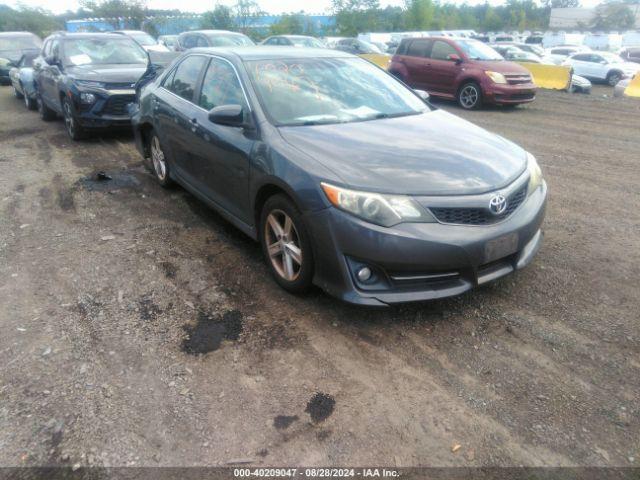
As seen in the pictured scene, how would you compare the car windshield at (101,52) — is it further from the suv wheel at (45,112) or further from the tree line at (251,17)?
the tree line at (251,17)

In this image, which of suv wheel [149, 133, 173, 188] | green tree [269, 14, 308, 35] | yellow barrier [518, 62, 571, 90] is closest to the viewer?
suv wheel [149, 133, 173, 188]

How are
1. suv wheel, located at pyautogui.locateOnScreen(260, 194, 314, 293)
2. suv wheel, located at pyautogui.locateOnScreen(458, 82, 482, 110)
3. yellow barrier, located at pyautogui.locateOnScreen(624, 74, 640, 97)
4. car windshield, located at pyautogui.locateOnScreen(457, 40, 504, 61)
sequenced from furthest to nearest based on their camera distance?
1. yellow barrier, located at pyautogui.locateOnScreen(624, 74, 640, 97)
2. car windshield, located at pyautogui.locateOnScreen(457, 40, 504, 61)
3. suv wheel, located at pyautogui.locateOnScreen(458, 82, 482, 110)
4. suv wheel, located at pyautogui.locateOnScreen(260, 194, 314, 293)

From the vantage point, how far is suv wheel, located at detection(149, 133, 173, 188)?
5664mm

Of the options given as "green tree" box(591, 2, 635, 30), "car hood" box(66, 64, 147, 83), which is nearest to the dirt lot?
"car hood" box(66, 64, 147, 83)

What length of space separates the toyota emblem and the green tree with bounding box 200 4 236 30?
4570 cm

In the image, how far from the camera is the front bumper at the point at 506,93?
11.6 meters

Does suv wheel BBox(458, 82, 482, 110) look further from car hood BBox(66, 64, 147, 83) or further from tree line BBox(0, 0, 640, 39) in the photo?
tree line BBox(0, 0, 640, 39)

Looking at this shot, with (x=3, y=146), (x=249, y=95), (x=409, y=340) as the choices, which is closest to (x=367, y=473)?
(x=409, y=340)

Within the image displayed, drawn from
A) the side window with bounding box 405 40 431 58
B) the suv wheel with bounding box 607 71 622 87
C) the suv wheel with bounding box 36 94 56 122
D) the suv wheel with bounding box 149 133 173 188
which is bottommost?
the suv wheel with bounding box 607 71 622 87

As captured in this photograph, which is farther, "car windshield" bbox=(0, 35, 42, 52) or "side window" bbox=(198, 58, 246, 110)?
"car windshield" bbox=(0, 35, 42, 52)

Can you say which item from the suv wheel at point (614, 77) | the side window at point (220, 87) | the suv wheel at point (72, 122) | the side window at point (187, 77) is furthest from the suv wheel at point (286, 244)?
the suv wheel at point (614, 77)

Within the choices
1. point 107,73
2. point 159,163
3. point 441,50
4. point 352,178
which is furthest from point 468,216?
point 441,50

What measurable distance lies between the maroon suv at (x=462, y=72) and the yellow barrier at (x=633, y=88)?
15.6 ft

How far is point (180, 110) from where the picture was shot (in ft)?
15.9
